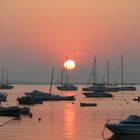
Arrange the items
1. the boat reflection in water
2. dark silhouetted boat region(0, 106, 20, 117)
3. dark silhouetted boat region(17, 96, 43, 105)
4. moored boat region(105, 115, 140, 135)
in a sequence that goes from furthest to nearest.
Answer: dark silhouetted boat region(17, 96, 43, 105) → dark silhouetted boat region(0, 106, 20, 117) → moored boat region(105, 115, 140, 135) → the boat reflection in water

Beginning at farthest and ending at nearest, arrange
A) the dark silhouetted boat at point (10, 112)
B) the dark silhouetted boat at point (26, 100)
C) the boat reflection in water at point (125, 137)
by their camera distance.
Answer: the dark silhouetted boat at point (26, 100), the dark silhouetted boat at point (10, 112), the boat reflection in water at point (125, 137)

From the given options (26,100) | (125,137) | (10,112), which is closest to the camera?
(125,137)


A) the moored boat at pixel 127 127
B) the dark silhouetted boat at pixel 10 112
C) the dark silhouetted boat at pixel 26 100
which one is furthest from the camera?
the dark silhouetted boat at pixel 26 100

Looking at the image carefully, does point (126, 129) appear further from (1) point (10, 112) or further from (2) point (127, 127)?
(1) point (10, 112)

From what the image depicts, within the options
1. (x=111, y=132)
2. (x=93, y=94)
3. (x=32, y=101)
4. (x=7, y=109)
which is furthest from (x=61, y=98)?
(x=111, y=132)

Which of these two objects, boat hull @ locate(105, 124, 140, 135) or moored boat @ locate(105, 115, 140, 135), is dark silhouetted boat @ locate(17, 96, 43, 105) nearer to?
moored boat @ locate(105, 115, 140, 135)

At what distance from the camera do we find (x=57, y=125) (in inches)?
2660

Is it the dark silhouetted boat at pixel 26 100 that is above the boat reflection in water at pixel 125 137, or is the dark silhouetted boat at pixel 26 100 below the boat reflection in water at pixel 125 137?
above

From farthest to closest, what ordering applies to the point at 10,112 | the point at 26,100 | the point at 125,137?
the point at 26,100
the point at 10,112
the point at 125,137

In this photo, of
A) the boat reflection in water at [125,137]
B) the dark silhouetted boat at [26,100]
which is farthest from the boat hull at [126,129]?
the dark silhouetted boat at [26,100]

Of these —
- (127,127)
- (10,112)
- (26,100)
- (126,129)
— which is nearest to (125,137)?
(126,129)

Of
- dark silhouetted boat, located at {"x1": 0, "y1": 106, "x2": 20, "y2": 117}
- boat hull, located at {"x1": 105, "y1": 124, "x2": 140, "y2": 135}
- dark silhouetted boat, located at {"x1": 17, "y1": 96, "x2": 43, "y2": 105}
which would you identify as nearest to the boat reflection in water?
boat hull, located at {"x1": 105, "y1": 124, "x2": 140, "y2": 135}

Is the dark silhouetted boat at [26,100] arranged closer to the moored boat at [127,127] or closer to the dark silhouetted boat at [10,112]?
the dark silhouetted boat at [10,112]

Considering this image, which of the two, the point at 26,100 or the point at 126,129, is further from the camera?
the point at 26,100
